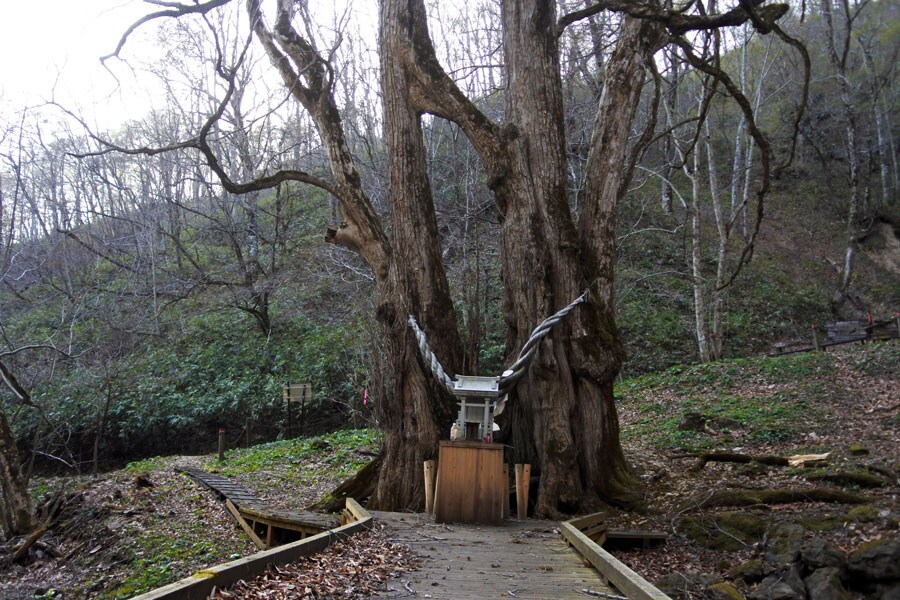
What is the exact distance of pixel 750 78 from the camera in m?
31.8

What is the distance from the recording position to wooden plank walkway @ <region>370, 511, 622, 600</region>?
416 cm

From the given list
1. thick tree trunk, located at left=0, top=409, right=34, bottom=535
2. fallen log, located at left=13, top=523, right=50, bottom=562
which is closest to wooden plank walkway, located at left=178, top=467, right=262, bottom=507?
fallen log, located at left=13, top=523, right=50, bottom=562

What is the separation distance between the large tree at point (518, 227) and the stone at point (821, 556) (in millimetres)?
2641

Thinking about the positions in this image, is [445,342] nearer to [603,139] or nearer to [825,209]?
[603,139]

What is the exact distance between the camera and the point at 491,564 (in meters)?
4.91

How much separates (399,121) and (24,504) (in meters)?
8.37

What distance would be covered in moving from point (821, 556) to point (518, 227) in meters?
4.78

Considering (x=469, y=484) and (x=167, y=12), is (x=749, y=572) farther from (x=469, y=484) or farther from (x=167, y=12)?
(x=167, y=12)

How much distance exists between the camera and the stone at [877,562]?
4906mm

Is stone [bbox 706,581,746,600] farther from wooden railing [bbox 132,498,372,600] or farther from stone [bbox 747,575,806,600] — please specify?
wooden railing [bbox 132,498,372,600]

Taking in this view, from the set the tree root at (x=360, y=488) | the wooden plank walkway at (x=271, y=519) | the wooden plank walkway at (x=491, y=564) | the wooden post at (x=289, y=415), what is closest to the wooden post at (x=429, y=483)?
the wooden plank walkway at (x=491, y=564)

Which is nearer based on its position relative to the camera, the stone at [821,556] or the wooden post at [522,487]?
the stone at [821,556]

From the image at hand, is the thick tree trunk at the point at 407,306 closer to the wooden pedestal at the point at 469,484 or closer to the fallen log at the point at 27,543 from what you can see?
the wooden pedestal at the point at 469,484

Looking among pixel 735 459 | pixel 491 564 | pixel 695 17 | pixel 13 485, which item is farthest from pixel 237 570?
pixel 13 485
